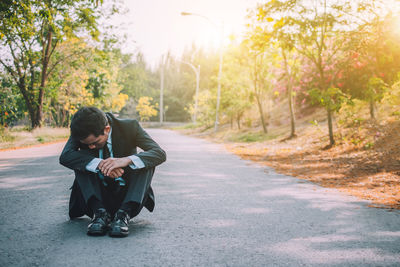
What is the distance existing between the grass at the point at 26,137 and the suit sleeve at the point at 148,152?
1142 cm

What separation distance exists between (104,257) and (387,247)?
2491 millimetres

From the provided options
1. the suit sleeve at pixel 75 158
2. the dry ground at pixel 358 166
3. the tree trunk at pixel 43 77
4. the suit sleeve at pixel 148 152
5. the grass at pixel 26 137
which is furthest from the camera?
the tree trunk at pixel 43 77

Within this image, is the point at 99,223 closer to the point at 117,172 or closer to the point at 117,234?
the point at 117,234

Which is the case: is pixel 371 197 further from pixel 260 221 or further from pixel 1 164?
pixel 1 164

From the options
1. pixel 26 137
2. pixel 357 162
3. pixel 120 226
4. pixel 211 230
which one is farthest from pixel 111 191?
pixel 26 137

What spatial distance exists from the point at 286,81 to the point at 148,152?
22.2 m

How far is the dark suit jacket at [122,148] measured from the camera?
3535 millimetres

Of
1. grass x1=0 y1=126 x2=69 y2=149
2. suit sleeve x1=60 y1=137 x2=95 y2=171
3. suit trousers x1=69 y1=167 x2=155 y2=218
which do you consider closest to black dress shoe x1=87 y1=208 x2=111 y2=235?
suit trousers x1=69 y1=167 x2=155 y2=218

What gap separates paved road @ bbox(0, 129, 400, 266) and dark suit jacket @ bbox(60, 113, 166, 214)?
0.65m

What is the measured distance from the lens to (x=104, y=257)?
9.50ft

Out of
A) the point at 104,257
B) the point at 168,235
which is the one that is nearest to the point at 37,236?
the point at 104,257

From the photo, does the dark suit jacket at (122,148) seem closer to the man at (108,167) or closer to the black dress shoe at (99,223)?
the man at (108,167)

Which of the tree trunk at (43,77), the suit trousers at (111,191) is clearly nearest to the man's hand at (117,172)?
the suit trousers at (111,191)

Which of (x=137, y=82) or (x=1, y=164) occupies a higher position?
(x=137, y=82)
